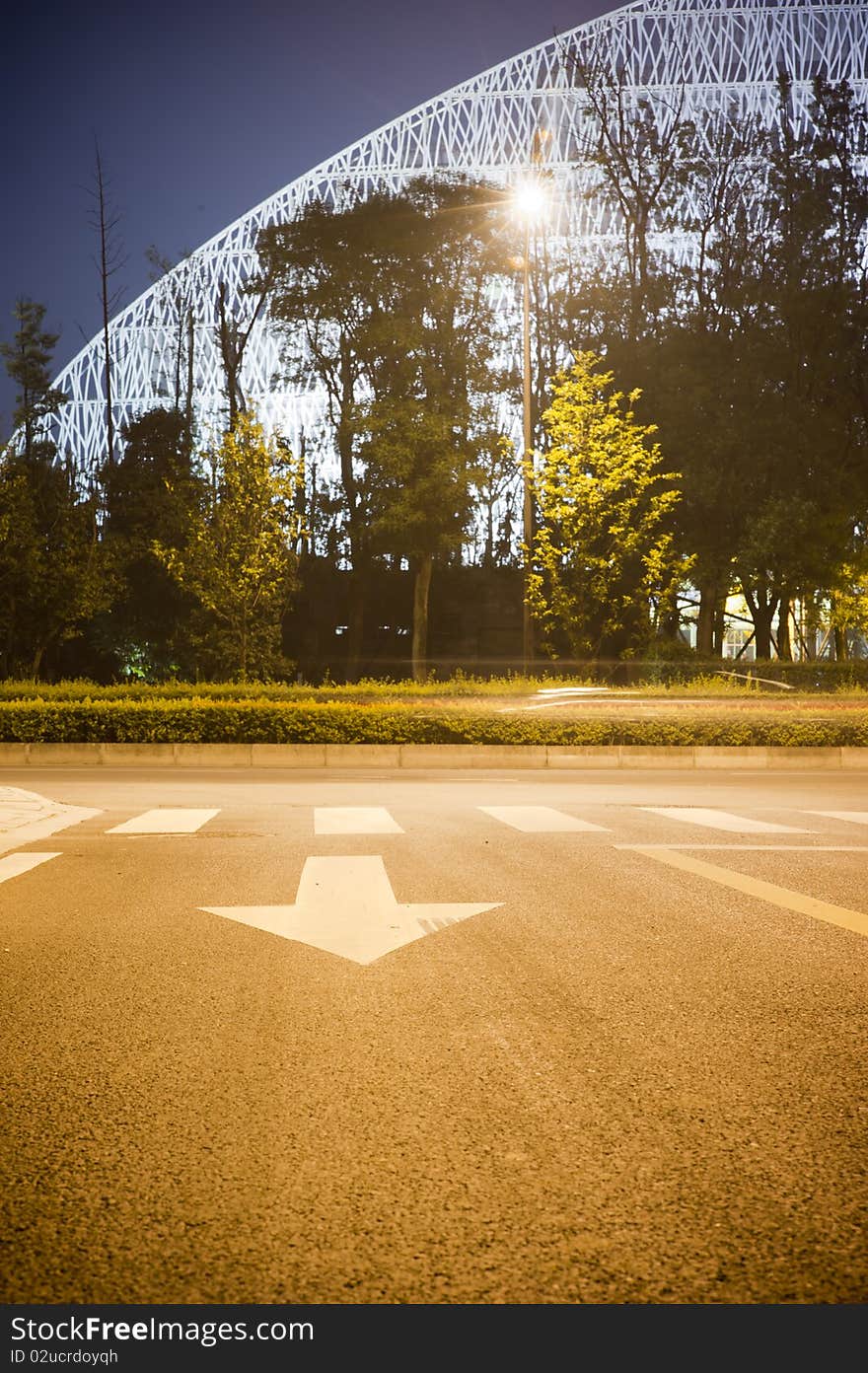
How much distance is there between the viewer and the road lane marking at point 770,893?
23.3 feet

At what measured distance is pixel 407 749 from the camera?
22.3 m

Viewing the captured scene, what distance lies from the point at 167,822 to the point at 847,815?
7.17 m

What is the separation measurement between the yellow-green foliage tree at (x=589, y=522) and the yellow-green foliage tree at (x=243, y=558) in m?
6.47

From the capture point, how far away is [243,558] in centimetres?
3044

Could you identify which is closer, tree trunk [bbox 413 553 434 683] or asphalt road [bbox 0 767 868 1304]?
asphalt road [bbox 0 767 868 1304]

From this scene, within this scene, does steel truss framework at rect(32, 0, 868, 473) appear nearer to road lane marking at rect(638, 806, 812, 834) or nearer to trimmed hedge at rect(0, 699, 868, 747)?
trimmed hedge at rect(0, 699, 868, 747)

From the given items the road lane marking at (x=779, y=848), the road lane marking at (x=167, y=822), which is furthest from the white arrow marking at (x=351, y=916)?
the road lane marking at (x=167, y=822)

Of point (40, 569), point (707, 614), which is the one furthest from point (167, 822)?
point (707, 614)

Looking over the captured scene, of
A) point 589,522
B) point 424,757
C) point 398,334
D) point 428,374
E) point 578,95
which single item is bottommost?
point 424,757

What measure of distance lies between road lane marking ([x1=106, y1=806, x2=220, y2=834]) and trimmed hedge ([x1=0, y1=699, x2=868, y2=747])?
30.6 ft

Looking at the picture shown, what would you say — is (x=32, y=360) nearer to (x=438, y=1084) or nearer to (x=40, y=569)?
(x=40, y=569)

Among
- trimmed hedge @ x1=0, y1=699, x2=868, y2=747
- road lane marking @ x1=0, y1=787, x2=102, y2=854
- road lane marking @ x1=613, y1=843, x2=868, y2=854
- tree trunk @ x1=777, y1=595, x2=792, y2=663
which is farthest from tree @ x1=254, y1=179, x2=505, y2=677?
road lane marking @ x1=613, y1=843, x2=868, y2=854

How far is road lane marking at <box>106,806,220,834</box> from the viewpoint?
11258mm
